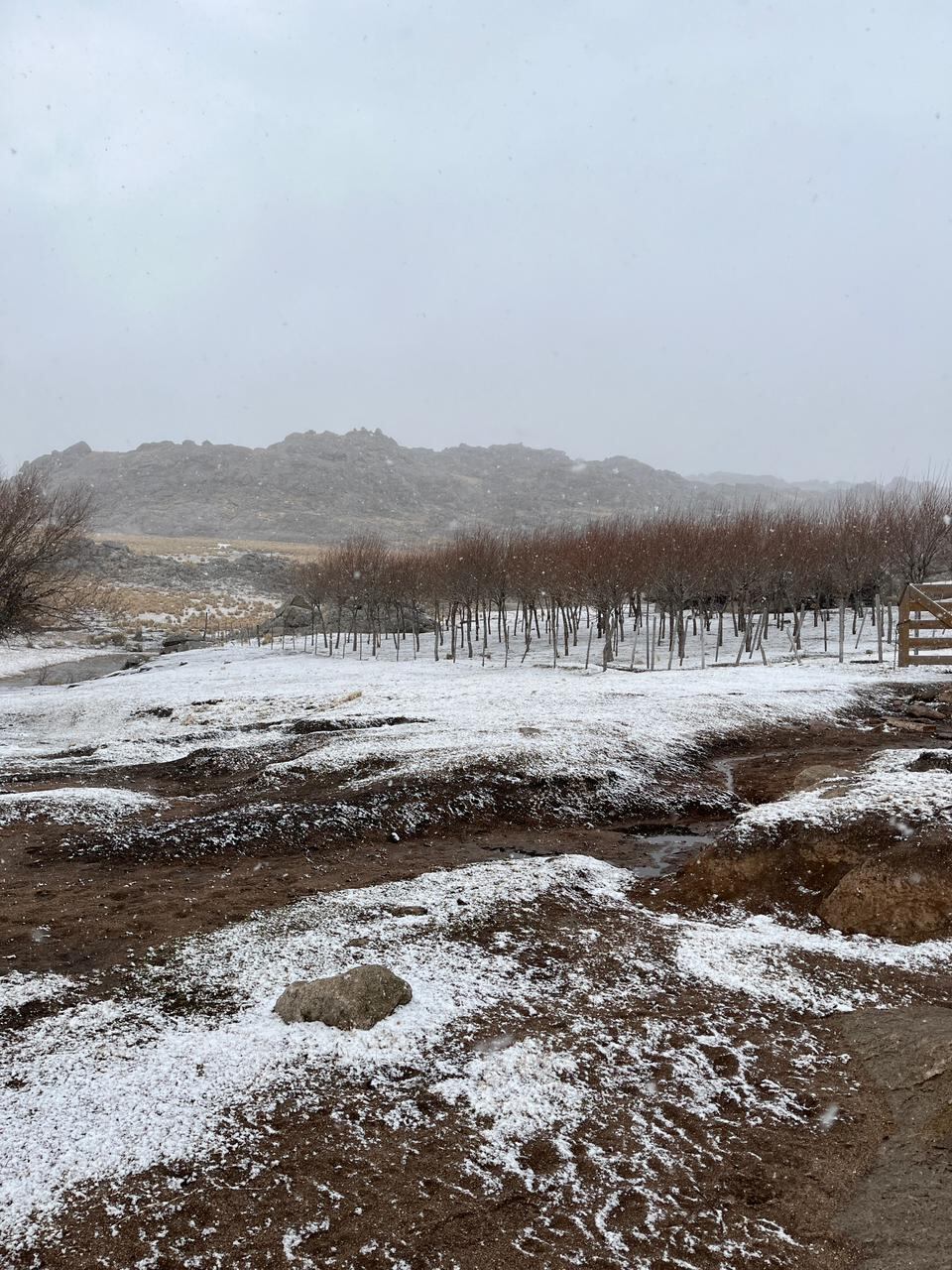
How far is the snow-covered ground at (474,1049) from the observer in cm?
461

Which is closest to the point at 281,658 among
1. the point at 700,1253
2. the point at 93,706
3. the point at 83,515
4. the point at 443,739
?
the point at 93,706

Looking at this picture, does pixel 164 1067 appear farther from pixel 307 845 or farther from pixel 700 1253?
pixel 307 845

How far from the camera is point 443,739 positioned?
1716cm

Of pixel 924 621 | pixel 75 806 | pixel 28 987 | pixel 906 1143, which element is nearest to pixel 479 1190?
pixel 906 1143

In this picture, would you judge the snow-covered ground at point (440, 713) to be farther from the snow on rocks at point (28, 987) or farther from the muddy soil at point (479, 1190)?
the muddy soil at point (479, 1190)

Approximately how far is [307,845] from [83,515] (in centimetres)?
1684

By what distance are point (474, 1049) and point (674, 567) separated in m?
32.9

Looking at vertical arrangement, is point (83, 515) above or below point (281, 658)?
above

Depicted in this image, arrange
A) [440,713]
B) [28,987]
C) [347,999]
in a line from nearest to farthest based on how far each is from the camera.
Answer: [347,999] < [28,987] < [440,713]

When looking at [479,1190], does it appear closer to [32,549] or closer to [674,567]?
[32,549]

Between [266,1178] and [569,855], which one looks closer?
[266,1178]

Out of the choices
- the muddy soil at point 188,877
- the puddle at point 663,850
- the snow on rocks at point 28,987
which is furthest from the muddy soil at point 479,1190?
the puddle at point 663,850

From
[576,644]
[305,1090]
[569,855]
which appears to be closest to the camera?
[305,1090]

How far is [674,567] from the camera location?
120 feet
